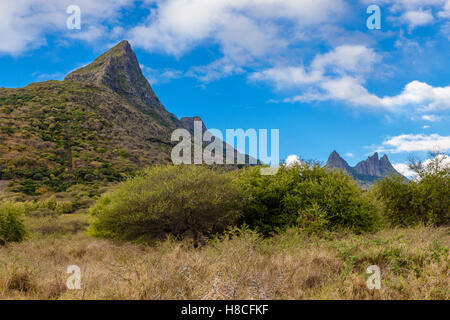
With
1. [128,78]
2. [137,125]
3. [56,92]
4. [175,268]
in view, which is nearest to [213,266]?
[175,268]

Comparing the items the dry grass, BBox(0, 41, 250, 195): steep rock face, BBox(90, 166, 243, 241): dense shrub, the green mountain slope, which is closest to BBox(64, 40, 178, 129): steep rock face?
the green mountain slope

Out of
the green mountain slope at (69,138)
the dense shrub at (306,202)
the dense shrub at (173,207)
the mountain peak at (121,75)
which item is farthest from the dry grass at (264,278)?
the mountain peak at (121,75)

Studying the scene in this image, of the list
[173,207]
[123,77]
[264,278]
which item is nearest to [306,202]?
[173,207]

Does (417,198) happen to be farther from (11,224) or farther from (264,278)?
(11,224)

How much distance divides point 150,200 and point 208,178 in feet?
12.8

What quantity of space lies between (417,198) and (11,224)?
29092 millimetres

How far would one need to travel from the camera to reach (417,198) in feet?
68.2

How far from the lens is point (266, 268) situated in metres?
6.96

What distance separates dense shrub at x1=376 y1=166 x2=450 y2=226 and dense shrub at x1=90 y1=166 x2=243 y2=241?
1303 centimetres

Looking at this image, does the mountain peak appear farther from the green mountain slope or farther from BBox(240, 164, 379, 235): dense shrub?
BBox(240, 164, 379, 235): dense shrub

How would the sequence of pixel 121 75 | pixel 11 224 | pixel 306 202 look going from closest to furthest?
pixel 306 202, pixel 11 224, pixel 121 75

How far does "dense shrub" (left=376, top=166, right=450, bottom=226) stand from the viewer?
20.2 metres

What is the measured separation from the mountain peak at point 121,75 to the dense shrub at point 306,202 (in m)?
107
